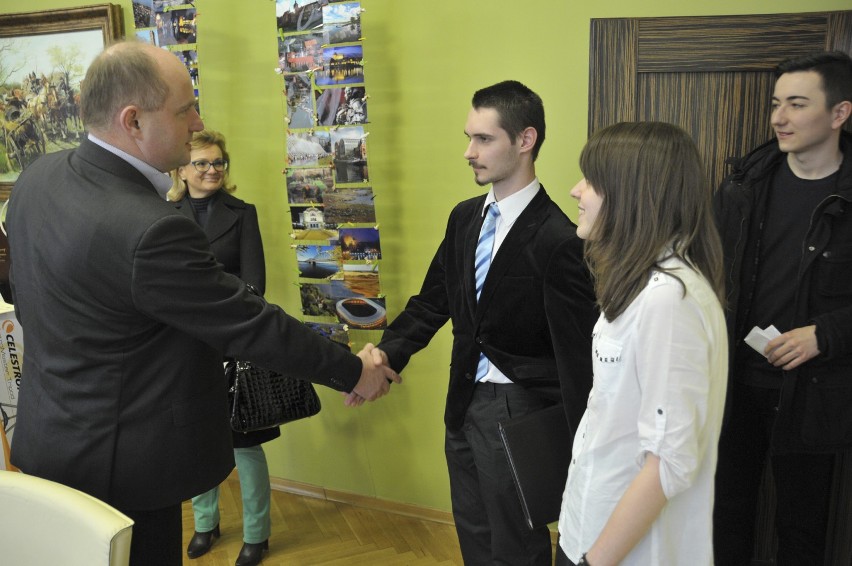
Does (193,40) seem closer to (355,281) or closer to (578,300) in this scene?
(355,281)

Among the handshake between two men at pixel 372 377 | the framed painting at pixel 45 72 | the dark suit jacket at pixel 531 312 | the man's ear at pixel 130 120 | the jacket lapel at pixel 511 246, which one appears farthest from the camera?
the framed painting at pixel 45 72

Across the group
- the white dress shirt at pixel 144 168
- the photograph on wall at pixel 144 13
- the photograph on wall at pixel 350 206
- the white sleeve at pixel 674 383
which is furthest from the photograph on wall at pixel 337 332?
the white sleeve at pixel 674 383

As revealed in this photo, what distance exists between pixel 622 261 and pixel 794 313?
126 cm

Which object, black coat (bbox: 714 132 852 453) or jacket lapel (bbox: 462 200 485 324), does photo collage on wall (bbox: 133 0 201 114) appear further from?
black coat (bbox: 714 132 852 453)

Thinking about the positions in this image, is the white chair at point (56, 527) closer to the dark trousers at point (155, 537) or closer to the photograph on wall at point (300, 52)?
the dark trousers at point (155, 537)

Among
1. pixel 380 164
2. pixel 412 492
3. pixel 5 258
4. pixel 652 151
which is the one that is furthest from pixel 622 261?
pixel 5 258

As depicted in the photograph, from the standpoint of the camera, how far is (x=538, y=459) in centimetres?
197

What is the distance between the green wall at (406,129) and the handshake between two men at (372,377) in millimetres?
864

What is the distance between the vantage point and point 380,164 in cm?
343

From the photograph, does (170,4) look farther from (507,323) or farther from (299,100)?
(507,323)

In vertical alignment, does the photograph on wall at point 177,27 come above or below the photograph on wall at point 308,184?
above

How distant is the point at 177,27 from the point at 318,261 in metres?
1.23

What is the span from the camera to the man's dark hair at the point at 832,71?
2361 mm

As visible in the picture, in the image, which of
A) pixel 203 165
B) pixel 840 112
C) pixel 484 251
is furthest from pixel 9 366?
pixel 840 112
